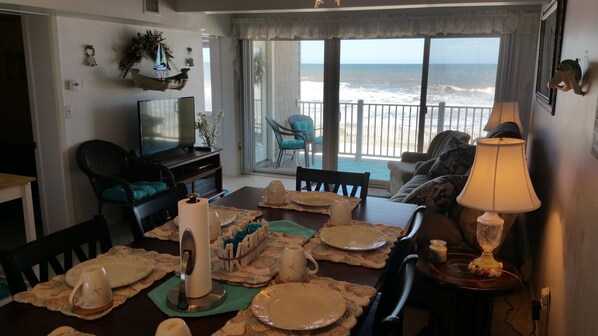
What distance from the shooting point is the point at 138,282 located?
149 centimetres

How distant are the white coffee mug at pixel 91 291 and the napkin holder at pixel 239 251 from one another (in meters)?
0.39

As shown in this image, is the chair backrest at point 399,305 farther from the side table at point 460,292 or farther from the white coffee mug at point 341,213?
the side table at point 460,292

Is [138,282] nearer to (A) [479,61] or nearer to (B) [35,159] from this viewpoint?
(B) [35,159]

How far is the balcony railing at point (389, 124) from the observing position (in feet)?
18.1

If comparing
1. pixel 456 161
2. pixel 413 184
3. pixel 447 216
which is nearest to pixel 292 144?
pixel 413 184

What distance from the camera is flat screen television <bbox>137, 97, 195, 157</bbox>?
14.9ft

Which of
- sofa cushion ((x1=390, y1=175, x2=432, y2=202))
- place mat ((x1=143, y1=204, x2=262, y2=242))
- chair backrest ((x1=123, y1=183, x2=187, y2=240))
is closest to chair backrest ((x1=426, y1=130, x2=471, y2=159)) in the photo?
sofa cushion ((x1=390, y1=175, x2=432, y2=202))

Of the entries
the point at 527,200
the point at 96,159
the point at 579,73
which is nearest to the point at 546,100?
the point at 579,73

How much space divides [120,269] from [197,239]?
42cm

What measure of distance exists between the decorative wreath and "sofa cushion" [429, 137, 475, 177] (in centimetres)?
292

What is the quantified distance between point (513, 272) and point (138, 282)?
5.77 feet

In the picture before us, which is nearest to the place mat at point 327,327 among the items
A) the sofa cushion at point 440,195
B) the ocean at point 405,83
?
the sofa cushion at point 440,195

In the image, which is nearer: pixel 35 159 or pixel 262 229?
pixel 262 229

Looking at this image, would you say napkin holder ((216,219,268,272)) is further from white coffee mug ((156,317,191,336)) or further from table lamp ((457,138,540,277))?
table lamp ((457,138,540,277))
